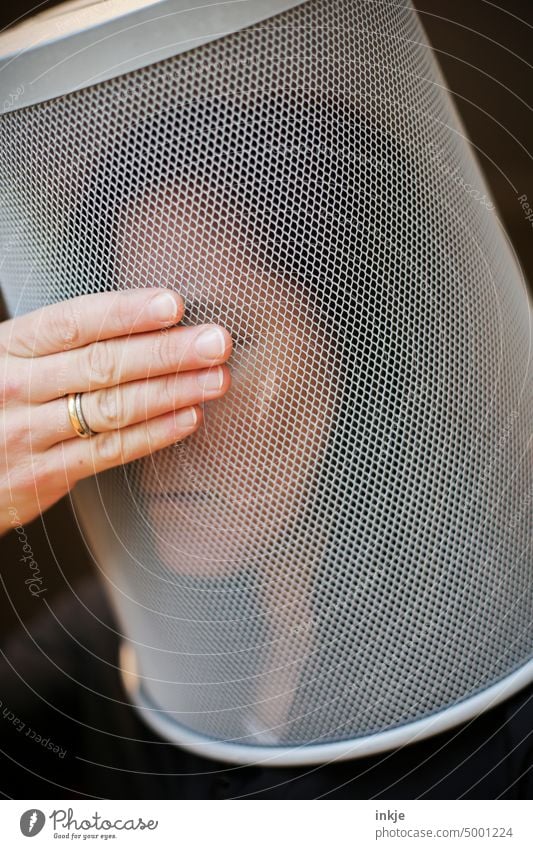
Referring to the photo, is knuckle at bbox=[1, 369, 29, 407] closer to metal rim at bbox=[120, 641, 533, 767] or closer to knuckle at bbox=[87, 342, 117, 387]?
knuckle at bbox=[87, 342, 117, 387]

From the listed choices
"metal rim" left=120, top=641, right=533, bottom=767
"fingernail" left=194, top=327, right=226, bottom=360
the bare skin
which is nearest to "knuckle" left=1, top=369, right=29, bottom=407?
the bare skin

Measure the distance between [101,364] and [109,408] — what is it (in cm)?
2

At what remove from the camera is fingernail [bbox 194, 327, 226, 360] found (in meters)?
0.26

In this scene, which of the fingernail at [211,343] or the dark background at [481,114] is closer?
the fingernail at [211,343]

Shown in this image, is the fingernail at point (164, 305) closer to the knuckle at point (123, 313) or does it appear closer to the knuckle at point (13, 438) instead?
the knuckle at point (123, 313)

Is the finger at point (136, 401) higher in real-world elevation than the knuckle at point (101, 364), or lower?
lower

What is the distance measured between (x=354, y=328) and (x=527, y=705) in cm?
23

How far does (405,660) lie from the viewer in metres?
0.31

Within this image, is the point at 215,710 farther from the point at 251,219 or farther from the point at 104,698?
the point at 251,219

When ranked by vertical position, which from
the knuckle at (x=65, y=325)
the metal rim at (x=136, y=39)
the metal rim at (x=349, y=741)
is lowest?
the metal rim at (x=349, y=741)

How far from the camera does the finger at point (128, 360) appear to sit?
0.87 ft
